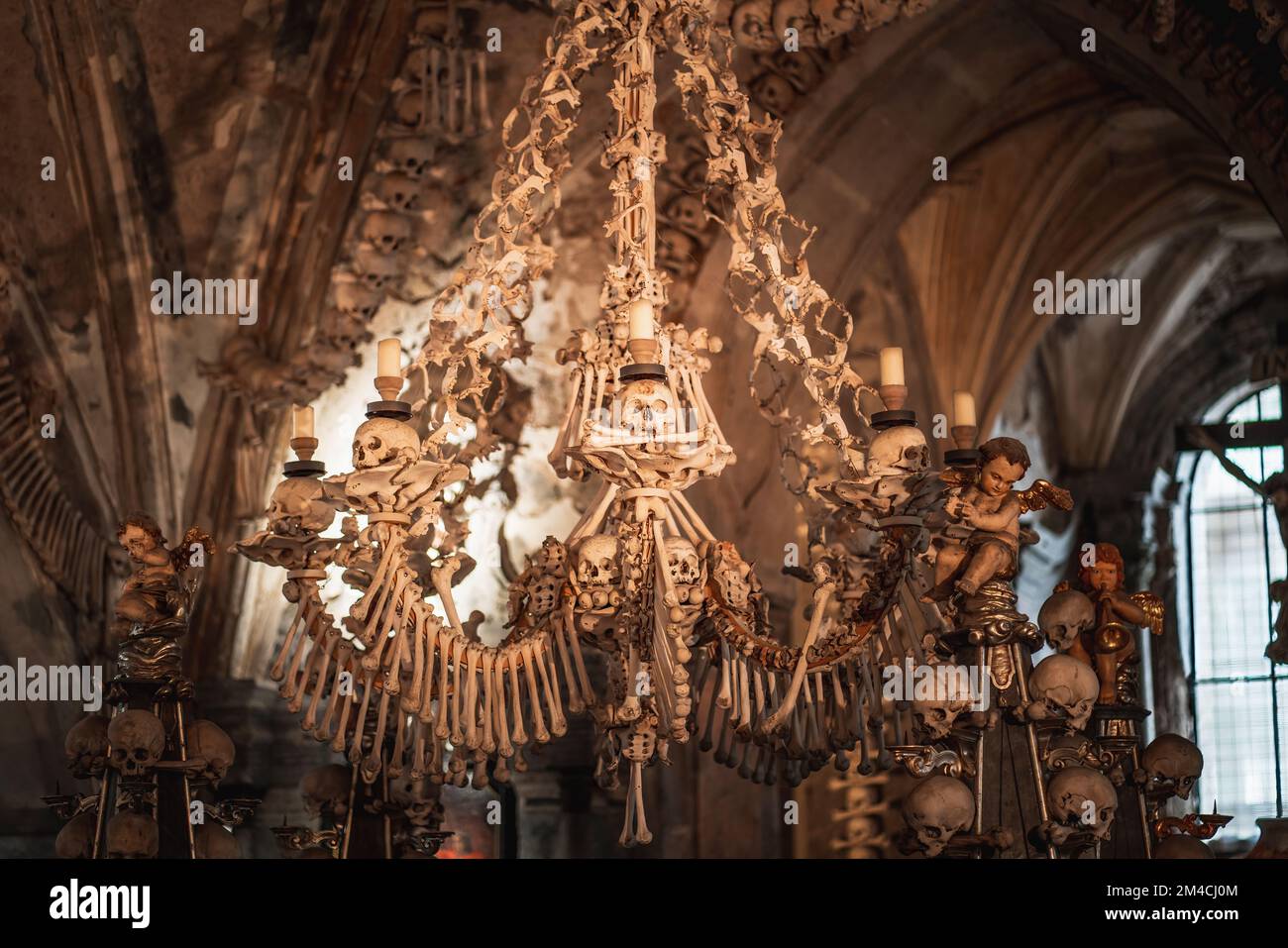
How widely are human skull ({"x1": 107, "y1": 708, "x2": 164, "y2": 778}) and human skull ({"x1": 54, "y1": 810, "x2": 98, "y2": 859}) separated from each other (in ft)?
0.76

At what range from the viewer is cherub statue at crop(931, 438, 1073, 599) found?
543cm

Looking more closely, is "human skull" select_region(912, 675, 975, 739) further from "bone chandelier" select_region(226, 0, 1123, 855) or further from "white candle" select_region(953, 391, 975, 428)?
"white candle" select_region(953, 391, 975, 428)

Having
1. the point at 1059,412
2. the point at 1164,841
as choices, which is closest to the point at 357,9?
the point at 1164,841

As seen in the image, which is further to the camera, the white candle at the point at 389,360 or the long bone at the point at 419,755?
the long bone at the point at 419,755

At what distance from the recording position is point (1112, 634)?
593 cm

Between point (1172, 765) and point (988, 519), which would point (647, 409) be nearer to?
point (988, 519)

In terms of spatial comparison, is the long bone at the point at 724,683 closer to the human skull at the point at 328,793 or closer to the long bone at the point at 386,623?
the long bone at the point at 386,623

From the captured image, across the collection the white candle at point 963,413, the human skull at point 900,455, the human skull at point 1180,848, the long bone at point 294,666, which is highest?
→ the white candle at point 963,413

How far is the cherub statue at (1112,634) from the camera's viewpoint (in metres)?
5.94

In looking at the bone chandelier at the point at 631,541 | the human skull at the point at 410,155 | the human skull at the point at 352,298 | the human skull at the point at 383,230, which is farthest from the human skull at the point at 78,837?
the human skull at the point at 410,155

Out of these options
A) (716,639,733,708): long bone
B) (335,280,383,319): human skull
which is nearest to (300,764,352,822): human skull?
(716,639,733,708): long bone

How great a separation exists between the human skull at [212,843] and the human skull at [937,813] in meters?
2.03
